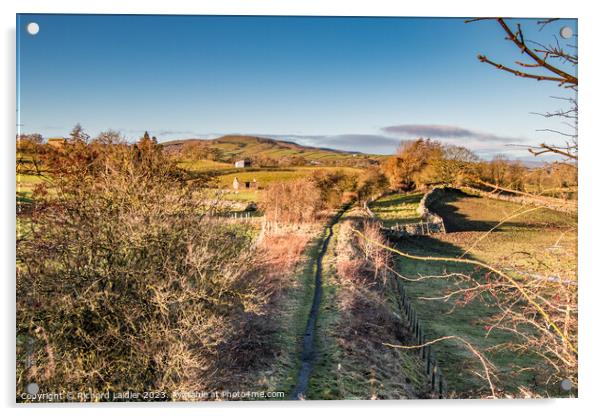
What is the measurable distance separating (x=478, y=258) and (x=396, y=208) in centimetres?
153

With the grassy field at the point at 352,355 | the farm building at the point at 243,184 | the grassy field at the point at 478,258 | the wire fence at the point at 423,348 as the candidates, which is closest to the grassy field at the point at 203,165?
the farm building at the point at 243,184

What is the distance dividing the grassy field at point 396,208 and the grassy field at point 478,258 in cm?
13

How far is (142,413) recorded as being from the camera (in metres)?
5.30

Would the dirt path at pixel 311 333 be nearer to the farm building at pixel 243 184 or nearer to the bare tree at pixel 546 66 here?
the farm building at pixel 243 184

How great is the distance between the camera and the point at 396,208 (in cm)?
739

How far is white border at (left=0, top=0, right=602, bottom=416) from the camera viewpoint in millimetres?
5434

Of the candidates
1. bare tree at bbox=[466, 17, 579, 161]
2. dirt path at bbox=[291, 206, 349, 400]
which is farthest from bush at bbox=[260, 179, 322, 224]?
bare tree at bbox=[466, 17, 579, 161]

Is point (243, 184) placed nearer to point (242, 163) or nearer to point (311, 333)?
point (242, 163)

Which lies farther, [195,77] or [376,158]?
[376,158]

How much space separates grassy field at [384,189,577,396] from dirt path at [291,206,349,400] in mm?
1161

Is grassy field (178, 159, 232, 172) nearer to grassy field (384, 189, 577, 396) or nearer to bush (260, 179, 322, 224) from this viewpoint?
bush (260, 179, 322, 224)

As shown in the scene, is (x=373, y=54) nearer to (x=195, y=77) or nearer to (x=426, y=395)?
(x=195, y=77)
